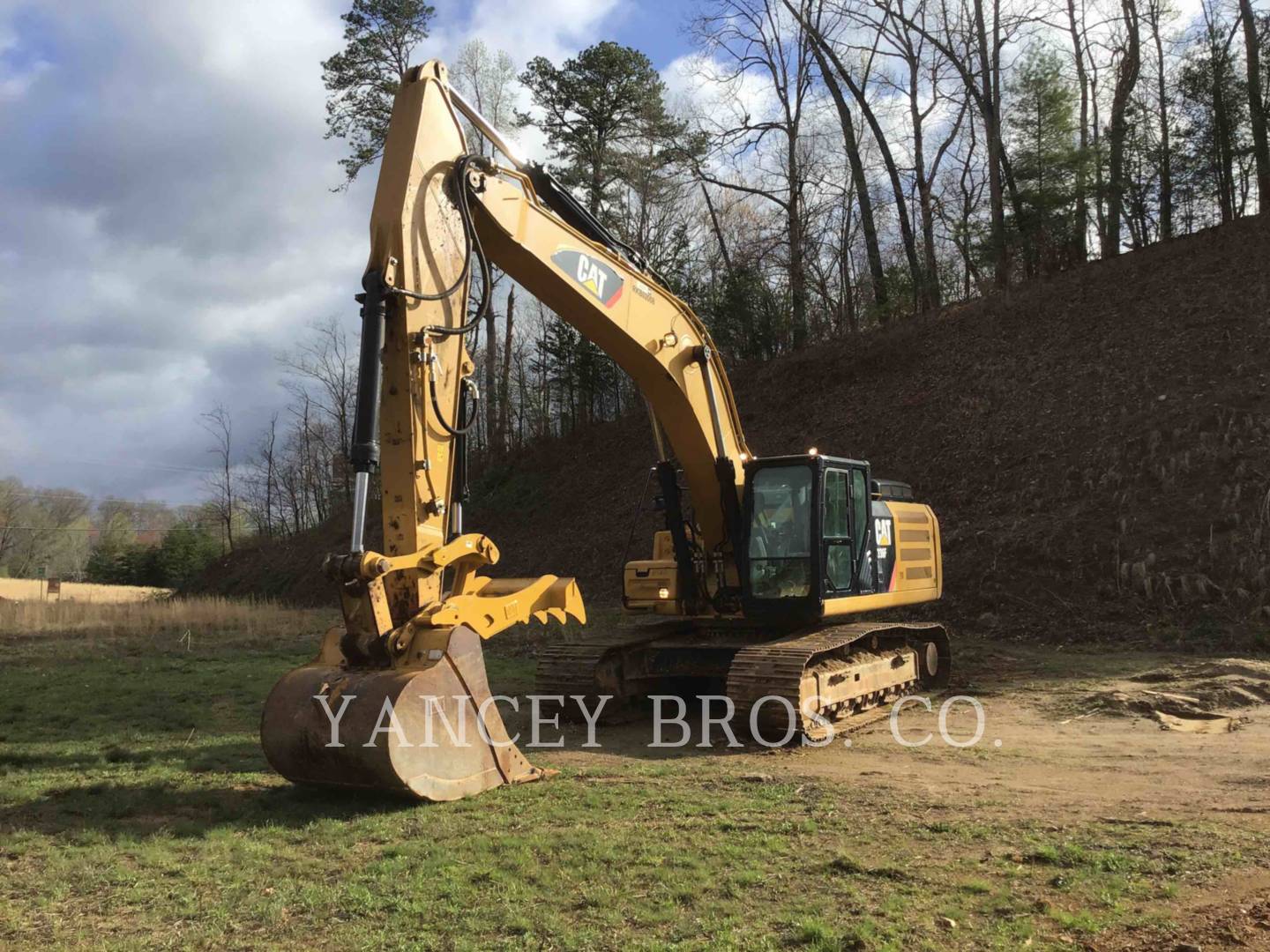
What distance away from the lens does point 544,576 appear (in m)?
7.75

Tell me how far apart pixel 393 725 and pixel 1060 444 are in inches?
648

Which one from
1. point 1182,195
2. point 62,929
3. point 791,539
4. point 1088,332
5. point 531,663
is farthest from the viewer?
point 1182,195

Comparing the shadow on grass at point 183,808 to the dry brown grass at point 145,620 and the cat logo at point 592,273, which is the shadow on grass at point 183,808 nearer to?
the cat logo at point 592,273

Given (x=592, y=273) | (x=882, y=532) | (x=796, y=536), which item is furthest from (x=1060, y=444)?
(x=592, y=273)

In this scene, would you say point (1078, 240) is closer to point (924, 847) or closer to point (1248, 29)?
point (1248, 29)

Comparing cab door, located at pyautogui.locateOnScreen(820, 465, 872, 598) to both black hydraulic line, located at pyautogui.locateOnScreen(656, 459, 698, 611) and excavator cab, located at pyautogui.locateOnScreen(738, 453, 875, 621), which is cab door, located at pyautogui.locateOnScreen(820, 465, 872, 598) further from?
black hydraulic line, located at pyautogui.locateOnScreen(656, 459, 698, 611)

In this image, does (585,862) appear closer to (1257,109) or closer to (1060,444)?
(1060,444)

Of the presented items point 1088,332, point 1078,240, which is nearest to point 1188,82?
point 1078,240

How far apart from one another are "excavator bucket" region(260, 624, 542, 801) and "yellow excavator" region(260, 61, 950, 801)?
0.01 m

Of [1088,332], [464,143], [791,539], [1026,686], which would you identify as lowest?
[1026,686]

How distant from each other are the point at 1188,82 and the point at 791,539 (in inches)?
901

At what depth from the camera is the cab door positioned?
30.9 feet

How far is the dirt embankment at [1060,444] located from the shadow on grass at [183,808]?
38.2 ft

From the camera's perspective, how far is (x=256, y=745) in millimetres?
8328
